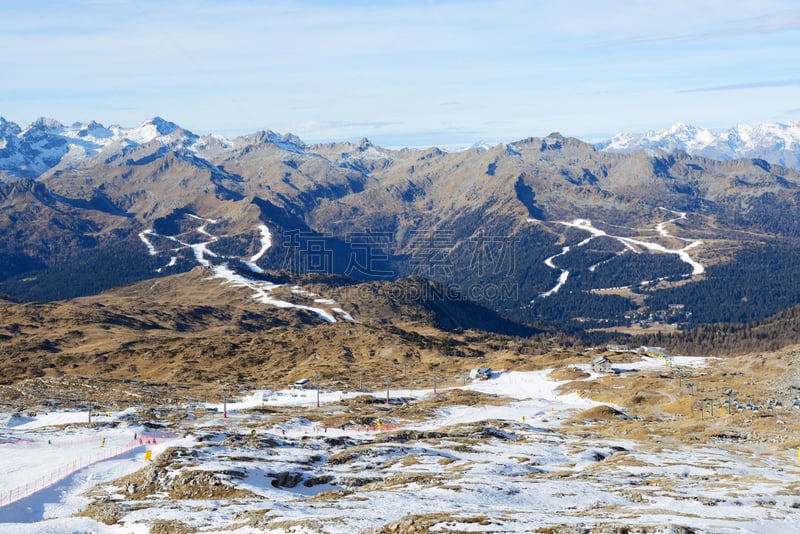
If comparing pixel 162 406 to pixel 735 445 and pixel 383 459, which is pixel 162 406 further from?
pixel 735 445

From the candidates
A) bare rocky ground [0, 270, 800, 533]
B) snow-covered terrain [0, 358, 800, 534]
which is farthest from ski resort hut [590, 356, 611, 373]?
snow-covered terrain [0, 358, 800, 534]

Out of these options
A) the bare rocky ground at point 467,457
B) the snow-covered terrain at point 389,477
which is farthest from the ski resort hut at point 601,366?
the snow-covered terrain at point 389,477

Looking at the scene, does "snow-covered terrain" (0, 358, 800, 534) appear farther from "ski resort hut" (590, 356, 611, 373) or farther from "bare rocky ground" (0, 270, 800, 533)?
"ski resort hut" (590, 356, 611, 373)

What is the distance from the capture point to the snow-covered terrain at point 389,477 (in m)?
53.9

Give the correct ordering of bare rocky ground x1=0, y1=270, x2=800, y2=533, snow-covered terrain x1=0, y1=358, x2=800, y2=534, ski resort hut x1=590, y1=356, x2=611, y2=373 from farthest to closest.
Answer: ski resort hut x1=590, y1=356, x2=611, y2=373 < bare rocky ground x1=0, y1=270, x2=800, y2=533 < snow-covered terrain x1=0, y1=358, x2=800, y2=534

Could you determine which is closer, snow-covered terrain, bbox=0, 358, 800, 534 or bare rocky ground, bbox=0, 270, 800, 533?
snow-covered terrain, bbox=0, 358, 800, 534

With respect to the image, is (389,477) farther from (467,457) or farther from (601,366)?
(601,366)

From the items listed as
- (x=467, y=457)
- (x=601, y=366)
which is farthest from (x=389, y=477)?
(x=601, y=366)

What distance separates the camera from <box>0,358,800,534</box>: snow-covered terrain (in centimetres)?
5394

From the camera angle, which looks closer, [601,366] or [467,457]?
[467,457]

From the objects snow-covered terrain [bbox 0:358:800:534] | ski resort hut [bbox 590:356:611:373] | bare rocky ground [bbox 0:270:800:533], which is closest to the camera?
snow-covered terrain [bbox 0:358:800:534]

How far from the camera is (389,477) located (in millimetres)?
74188

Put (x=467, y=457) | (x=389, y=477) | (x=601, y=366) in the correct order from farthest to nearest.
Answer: (x=601, y=366)
(x=467, y=457)
(x=389, y=477)

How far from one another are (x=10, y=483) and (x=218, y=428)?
35.4 meters
